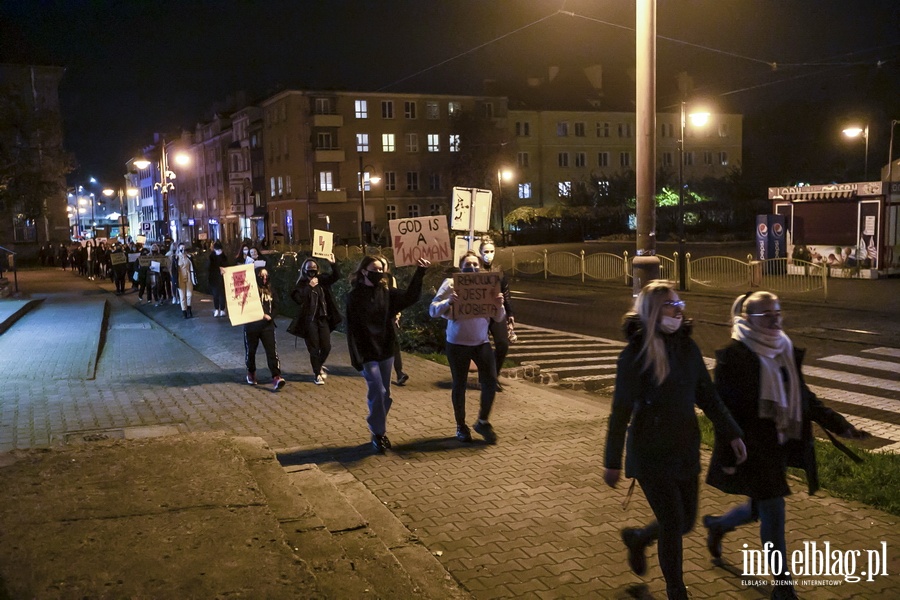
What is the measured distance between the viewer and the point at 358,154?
63594 millimetres

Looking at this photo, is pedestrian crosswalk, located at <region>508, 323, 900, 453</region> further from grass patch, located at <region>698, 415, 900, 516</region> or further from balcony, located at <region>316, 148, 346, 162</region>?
balcony, located at <region>316, 148, 346, 162</region>

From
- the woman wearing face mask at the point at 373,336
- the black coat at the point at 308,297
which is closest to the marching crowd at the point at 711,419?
the woman wearing face mask at the point at 373,336

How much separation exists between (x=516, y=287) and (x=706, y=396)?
82.1 ft

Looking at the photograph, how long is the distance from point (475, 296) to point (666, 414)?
3681 millimetres

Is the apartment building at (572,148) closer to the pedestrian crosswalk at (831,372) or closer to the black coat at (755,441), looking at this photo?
the pedestrian crosswalk at (831,372)

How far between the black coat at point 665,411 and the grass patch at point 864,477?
2.03m

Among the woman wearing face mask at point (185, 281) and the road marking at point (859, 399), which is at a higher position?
the woman wearing face mask at point (185, 281)

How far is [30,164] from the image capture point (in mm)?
32219

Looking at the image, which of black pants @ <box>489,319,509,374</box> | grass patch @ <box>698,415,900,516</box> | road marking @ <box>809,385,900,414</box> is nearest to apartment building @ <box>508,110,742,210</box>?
road marking @ <box>809,385,900,414</box>

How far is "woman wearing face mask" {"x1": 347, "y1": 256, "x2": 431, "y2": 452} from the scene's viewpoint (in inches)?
293

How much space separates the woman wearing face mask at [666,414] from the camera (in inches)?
166

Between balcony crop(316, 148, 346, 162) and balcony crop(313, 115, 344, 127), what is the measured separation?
1915 millimetres

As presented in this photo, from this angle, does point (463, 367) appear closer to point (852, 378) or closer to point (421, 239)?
point (421, 239)

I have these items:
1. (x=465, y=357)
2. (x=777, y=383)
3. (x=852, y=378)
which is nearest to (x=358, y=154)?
(x=852, y=378)
